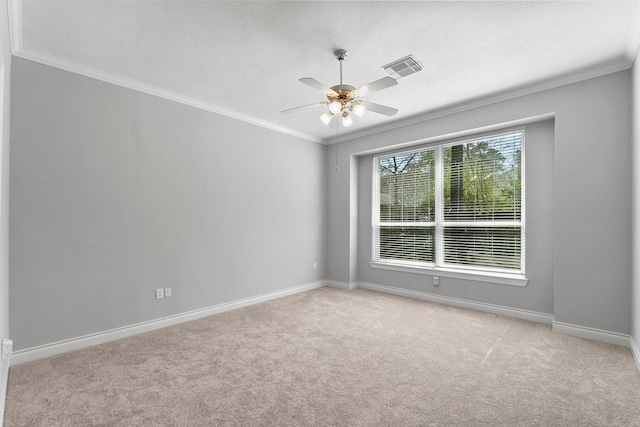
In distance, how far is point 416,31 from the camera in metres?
2.53

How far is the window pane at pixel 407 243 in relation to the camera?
4895 mm

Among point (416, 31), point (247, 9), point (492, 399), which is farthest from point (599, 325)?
point (247, 9)

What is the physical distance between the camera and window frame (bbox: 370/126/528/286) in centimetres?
395

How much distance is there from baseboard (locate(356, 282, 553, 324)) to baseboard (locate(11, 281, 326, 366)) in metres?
1.79

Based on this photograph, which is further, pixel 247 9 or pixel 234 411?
pixel 247 9

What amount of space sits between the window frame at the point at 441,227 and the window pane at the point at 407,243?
0.07m

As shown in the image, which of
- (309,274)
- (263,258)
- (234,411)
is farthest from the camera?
(309,274)

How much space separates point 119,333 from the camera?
3.25 metres

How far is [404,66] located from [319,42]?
819mm

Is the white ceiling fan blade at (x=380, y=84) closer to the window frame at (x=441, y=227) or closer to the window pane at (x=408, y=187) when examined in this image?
the window frame at (x=441, y=227)

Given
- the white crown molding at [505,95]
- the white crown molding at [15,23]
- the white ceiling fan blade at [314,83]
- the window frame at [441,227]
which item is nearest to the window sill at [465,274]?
the window frame at [441,227]

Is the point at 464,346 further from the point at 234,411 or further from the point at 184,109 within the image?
the point at 184,109

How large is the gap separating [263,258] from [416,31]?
3459 millimetres

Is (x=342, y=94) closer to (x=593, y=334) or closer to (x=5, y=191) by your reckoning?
(x=5, y=191)
